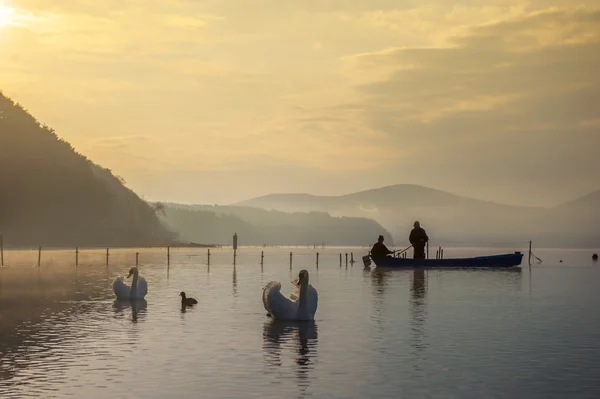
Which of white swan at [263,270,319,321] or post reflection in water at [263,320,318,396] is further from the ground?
white swan at [263,270,319,321]

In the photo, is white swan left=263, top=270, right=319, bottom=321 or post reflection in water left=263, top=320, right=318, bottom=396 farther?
white swan left=263, top=270, right=319, bottom=321

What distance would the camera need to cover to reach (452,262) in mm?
100500

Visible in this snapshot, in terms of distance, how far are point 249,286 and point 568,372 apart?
135 feet

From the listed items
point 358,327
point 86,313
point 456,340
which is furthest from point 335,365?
point 86,313

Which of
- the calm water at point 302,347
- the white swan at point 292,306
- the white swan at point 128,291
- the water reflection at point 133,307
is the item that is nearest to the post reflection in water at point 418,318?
the calm water at point 302,347

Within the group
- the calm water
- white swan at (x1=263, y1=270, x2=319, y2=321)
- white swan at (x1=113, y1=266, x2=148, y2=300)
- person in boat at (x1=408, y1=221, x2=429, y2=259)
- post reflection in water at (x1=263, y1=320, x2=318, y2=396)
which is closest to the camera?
the calm water

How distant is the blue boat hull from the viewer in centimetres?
9944

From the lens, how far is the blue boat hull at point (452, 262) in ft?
326

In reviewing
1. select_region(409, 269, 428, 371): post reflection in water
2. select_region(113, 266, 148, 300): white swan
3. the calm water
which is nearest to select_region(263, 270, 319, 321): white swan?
the calm water

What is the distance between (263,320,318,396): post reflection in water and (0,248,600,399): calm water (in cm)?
7

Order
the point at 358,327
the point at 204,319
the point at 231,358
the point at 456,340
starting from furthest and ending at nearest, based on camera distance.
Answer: the point at 204,319 < the point at 358,327 < the point at 456,340 < the point at 231,358

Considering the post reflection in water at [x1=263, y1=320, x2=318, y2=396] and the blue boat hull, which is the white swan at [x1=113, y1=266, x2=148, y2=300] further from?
the blue boat hull

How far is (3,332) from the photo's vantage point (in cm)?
3447

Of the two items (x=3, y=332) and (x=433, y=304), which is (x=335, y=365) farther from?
(x=433, y=304)
